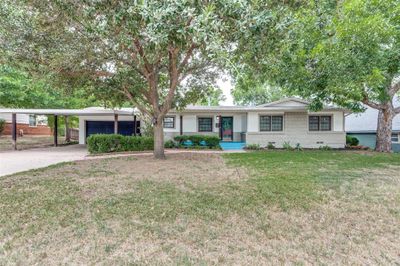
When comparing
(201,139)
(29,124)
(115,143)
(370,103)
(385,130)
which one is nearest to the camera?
(370,103)

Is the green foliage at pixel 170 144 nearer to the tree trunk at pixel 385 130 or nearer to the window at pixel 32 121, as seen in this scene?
the tree trunk at pixel 385 130

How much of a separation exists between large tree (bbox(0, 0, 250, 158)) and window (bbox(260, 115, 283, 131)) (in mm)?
6027

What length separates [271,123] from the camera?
54.3 ft

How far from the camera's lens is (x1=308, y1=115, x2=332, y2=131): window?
1655 cm

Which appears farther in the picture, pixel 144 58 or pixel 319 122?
pixel 319 122

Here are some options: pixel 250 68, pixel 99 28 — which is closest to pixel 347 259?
pixel 99 28

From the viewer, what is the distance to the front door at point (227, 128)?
61.4ft

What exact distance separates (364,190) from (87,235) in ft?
19.2

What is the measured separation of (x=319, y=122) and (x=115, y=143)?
41.0 ft

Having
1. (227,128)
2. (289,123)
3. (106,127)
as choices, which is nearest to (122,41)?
(289,123)

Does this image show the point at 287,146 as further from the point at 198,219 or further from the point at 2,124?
the point at 2,124

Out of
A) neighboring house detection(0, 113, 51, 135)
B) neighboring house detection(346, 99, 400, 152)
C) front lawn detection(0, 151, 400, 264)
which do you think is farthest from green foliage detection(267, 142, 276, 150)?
neighboring house detection(0, 113, 51, 135)

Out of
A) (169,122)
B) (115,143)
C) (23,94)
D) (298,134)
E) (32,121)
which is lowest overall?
(115,143)

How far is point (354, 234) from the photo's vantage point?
3920 mm
